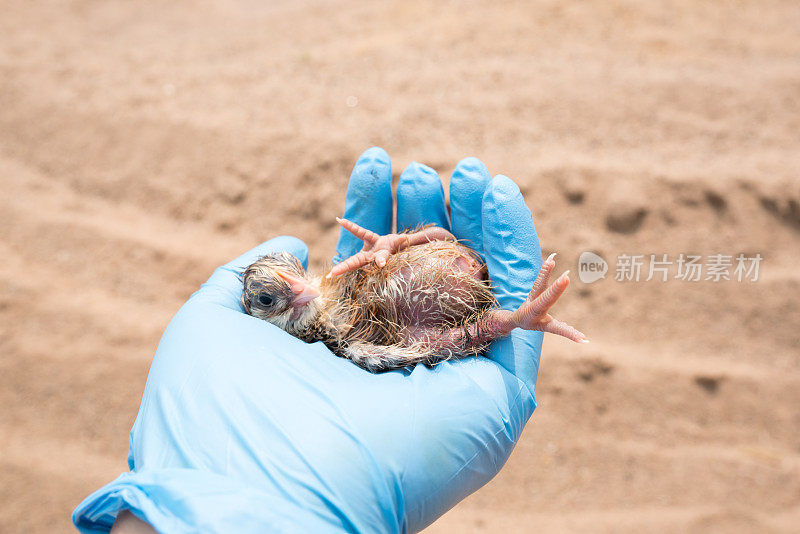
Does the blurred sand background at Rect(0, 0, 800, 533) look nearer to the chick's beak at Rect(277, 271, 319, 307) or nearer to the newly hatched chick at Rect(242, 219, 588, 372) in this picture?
the newly hatched chick at Rect(242, 219, 588, 372)

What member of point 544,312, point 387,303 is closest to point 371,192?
point 387,303

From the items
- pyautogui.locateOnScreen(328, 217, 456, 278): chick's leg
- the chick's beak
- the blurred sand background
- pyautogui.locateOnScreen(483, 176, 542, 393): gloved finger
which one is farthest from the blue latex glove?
the blurred sand background

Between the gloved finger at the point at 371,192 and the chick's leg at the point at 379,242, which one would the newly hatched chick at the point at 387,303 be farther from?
the gloved finger at the point at 371,192

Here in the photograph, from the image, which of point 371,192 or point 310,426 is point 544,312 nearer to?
point 310,426

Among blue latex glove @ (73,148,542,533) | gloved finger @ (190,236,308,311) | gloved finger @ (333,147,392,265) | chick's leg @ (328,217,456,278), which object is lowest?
blue latex glove @ (73,148,542,533)

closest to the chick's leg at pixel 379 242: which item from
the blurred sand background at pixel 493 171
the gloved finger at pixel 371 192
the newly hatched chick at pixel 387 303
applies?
the newly hatched chick at pixel 387 303

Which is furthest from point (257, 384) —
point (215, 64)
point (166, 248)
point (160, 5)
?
point (160, 5)

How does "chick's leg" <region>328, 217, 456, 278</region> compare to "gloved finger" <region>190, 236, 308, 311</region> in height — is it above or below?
above
